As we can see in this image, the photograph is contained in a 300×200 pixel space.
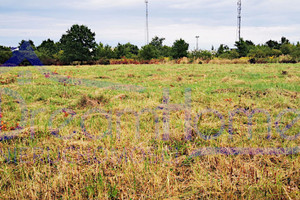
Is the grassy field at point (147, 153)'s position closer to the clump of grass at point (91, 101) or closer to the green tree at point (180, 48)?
the clump of grass at point (91, 101)

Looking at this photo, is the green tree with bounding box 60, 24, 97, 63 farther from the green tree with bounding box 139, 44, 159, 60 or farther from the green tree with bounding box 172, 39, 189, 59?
the green tree with bounding box 172, 39, 189, 59

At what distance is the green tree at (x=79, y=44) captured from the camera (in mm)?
35594

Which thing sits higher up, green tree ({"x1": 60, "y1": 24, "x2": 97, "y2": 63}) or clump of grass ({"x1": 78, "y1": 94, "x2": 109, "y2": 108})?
green tree ({"x1": 60, "y1": 24, "x2": 97, "y2": 63})

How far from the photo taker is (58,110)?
393cm

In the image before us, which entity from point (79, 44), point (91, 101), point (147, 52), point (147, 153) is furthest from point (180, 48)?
point (147, 153)

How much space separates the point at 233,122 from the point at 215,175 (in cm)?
138

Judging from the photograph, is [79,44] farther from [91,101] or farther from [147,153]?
[147,153]

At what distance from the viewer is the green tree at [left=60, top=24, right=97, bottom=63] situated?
3559 centimetres

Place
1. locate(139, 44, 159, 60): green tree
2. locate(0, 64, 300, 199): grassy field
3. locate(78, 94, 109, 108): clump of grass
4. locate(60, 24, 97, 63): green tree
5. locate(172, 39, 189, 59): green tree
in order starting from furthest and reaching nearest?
locate(60, 24, 97, 63): green tree, locate(172, 39, 189, 59): green tree, locate(139, 44, 159, 60): green tree, locate(78, 94, 109, 108): clump of grass, locate(0, 64, 300, 199): grassy field

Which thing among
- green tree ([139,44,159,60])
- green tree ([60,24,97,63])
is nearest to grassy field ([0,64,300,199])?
green tree ([139,44,159,60])

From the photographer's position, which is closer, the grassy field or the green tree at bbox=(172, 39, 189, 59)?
the grassy field

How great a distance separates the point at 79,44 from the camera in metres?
35.9

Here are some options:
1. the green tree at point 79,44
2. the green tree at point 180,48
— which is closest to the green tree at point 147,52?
the green tree at point 180,48

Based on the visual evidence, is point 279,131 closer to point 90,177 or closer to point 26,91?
point 90,177
